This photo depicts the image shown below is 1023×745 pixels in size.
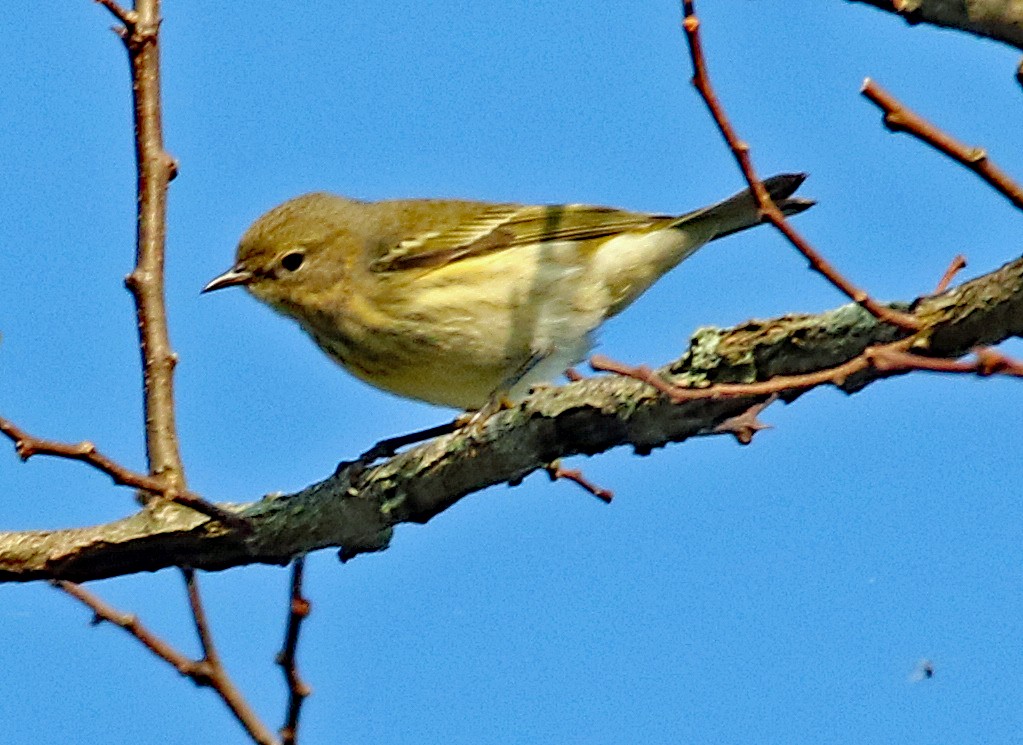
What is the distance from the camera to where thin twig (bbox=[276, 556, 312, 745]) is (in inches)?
164

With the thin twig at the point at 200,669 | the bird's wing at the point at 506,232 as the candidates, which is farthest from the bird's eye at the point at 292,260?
the thin twig at the point at 200,669

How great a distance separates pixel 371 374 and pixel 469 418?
704mm

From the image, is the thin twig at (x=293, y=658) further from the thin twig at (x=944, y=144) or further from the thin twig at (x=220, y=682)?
the thin twig at (x=944, y=144)

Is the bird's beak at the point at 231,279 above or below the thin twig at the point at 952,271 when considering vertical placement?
above

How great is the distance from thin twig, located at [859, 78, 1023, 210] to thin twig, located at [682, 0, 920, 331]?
52 centimetres

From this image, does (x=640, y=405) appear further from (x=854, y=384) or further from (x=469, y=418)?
(x=469, y=418)

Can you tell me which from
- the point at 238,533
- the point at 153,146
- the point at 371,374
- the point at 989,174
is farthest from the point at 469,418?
the point at 989,174

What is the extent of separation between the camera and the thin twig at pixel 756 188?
10.8 ft

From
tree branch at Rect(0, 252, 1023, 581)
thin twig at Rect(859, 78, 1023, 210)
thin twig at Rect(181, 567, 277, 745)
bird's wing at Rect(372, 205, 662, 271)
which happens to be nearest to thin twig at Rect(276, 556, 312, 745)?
thin twig at Rect(181, 567, 277, 745)

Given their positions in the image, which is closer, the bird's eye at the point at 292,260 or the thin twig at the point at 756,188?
the thin twig at the point at 756,188

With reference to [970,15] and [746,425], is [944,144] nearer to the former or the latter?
[970,15]

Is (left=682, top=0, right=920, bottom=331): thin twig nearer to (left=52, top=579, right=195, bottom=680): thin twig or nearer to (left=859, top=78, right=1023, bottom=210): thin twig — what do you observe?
(left=859, top=78, right=1023, bottom=210): thin twig

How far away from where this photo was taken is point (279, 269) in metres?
7.36

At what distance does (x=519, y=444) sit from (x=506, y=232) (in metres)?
2.67
